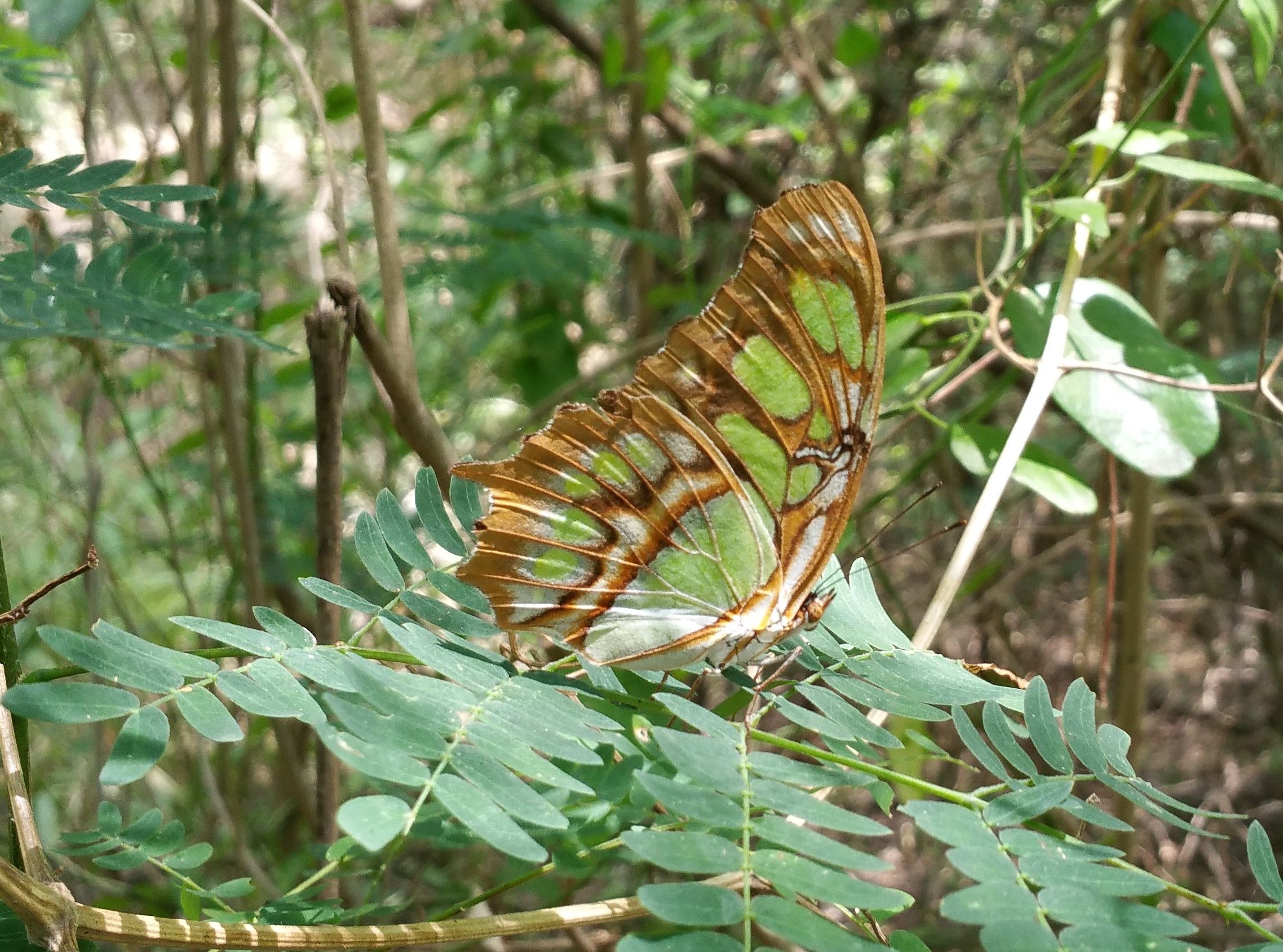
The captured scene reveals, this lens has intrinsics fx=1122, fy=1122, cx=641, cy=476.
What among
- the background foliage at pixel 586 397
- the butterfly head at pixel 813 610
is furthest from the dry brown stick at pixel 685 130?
the butterfly head at pixel 813 610

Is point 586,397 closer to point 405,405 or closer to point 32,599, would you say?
point 405,405

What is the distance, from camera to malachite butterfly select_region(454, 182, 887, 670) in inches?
46.4

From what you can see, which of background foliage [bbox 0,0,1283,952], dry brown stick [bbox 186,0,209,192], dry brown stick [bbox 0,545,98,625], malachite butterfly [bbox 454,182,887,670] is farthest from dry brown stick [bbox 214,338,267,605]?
dry brown stick [bbox 0,545,98,625]

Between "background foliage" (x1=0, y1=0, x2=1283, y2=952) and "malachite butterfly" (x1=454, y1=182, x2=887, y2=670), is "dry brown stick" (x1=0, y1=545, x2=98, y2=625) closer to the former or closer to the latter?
"background foliage" (x1=0, y1=0, x2=1283, y2=952)

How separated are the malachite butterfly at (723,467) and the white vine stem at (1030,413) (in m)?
0.20

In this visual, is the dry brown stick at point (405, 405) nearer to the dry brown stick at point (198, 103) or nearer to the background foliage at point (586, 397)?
the background foliage at point (586, 397)

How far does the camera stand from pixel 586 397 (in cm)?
281

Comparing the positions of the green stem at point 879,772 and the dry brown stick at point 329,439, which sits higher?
the dry brown stick at point 329,439

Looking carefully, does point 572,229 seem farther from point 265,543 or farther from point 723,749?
Result: point 723,749

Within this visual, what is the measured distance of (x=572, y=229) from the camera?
2.87 metres

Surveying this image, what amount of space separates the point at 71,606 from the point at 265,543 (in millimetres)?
815

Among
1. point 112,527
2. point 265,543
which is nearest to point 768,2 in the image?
point 265,543

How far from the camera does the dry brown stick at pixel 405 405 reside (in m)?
1.26

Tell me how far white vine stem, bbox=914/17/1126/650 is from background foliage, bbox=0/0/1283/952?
7 centimetres
